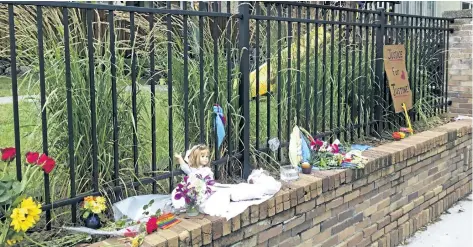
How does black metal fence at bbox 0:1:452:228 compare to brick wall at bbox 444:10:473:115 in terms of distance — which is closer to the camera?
black metal fence at bbox 0:1:452:228

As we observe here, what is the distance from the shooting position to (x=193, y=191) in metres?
2.64

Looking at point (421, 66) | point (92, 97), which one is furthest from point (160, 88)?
point (421, 66)

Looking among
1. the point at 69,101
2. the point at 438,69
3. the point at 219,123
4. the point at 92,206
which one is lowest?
the point at 92,206

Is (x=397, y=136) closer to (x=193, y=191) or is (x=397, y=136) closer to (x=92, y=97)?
(x=193, y=191)

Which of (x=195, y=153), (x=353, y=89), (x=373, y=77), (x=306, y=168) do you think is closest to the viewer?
(x=195, y=153)

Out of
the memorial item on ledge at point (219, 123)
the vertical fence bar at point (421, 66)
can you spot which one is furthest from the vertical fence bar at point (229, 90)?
the vertical fence bar at point (421, 66)

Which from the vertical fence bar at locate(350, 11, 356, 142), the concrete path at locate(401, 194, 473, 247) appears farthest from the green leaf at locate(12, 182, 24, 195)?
the concrete path at locate(401, 194, 473, 247)

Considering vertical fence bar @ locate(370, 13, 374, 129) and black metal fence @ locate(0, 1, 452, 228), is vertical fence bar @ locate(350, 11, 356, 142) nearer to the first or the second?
black metal fence @ locate(0, 1, 452, 228)

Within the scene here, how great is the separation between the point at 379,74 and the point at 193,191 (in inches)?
113

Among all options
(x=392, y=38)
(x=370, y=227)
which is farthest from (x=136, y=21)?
(x=392, y=38)

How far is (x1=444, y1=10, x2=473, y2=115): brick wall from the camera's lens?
6234 millimetres

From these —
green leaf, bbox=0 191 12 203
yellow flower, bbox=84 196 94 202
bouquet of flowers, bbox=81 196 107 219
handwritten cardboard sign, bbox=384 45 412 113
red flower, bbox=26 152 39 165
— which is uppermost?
handwritten cardboard sign, bbox=384 45 412 113

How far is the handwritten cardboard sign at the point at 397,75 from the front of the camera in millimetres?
4903

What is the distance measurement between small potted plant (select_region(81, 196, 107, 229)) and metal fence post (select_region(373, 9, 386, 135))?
3139mm
